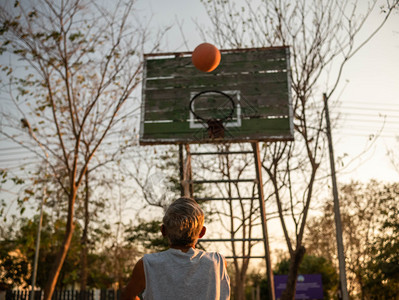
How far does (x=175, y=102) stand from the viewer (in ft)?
22.9

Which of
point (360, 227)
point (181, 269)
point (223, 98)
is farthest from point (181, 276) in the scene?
point (360, 227)

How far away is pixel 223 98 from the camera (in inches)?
274

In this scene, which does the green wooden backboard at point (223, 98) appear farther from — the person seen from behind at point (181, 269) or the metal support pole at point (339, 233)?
the person seen from behind at point (181, 269)

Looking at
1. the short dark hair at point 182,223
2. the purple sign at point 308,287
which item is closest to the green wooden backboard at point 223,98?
the short dark hair at point 182,223

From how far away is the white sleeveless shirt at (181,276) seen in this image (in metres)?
1.63

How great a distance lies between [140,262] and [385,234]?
15.9 metres

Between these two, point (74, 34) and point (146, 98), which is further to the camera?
point (74, 34)

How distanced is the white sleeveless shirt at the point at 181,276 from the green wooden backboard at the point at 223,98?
4843 millimetres

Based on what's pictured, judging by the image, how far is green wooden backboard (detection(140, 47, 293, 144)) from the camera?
6.64 m

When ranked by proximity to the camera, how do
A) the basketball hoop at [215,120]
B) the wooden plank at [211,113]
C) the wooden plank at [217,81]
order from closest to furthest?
1. the basketball hoop at [215,120]
2. the wooden plank at [211,113]
3. the wooden plank at [217,81]

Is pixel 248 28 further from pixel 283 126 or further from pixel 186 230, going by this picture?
pixel 186 230

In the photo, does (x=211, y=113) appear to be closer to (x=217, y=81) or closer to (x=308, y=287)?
(x=217, y=81)

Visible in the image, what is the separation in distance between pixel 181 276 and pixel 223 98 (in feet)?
18.1

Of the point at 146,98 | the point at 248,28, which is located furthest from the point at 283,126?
the point at 248,28
